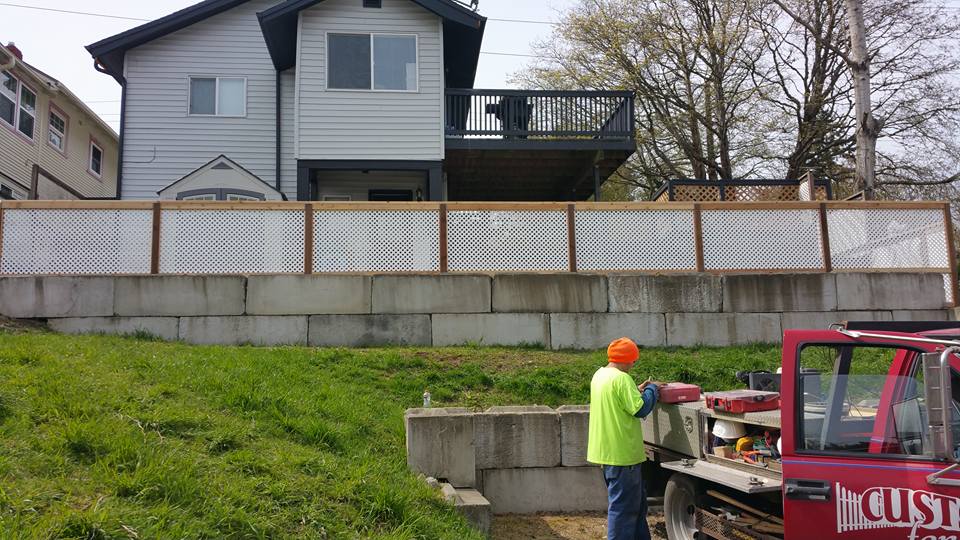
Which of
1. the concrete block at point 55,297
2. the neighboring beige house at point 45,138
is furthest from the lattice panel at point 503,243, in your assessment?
the neighboring beige house at point 45,138

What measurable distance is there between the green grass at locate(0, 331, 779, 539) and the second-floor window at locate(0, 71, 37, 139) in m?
12.2

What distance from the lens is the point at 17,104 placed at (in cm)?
1770

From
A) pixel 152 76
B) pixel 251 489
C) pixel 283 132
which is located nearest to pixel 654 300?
pixel 251 489

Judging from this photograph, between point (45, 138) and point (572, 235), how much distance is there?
1637 cm

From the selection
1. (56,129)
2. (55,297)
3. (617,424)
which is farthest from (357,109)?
(617,424)

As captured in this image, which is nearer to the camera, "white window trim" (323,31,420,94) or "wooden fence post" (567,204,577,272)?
"wooden fence post" (567,204,577,272)

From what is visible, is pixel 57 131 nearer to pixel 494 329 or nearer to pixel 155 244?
pixel 155 244

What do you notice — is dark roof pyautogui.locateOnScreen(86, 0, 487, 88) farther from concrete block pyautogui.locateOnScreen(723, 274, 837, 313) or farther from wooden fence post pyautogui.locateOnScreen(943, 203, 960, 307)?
wooden fence post pyautogui.locateOnScreen(943, 203, 960, 307)

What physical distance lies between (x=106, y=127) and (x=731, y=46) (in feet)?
69.0

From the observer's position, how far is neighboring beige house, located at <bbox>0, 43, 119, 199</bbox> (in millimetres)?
16781

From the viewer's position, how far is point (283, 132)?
55.2 ft

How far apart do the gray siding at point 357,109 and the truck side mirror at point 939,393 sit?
41.6ft

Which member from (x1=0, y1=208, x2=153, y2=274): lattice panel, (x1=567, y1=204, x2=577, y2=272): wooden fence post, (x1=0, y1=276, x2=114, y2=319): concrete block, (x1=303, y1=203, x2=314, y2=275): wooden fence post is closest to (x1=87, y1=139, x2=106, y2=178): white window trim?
(x1=0, y1=208, x2=153, y2=274): lattice panel

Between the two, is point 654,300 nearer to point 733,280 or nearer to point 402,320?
point 733,280
